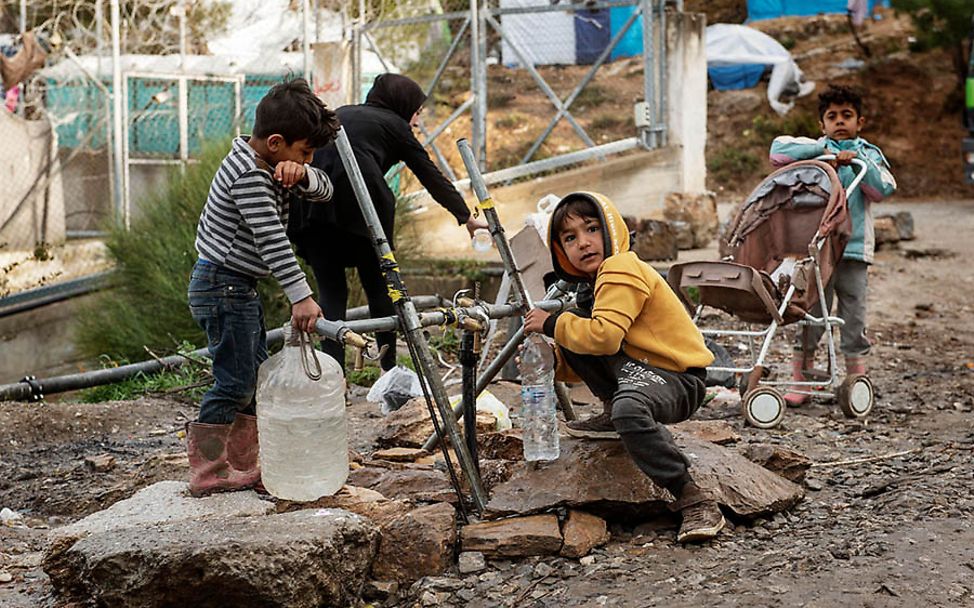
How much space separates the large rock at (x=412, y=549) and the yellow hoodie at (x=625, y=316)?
0.76m

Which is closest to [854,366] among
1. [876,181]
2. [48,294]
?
[876,181]

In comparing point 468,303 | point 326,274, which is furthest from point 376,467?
point 326,274

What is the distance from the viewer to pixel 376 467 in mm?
4621

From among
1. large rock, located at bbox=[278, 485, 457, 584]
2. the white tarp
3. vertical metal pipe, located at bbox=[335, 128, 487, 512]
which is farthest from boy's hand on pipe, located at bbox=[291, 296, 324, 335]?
the white tarp

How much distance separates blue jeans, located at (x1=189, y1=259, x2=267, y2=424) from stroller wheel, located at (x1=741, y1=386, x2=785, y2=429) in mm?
2882

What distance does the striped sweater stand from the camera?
12.8 feet

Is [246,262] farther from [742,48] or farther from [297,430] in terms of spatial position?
[742,48]

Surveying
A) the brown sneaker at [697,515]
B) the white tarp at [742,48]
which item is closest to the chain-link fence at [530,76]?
the white tarp at [742,48]

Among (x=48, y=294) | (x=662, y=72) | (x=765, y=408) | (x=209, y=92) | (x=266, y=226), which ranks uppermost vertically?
(x=662, y=72)

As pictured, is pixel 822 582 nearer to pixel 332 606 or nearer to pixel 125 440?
pixel 332 606

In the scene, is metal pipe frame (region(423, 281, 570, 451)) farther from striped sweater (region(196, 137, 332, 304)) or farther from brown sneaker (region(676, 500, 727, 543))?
brown sneaker (region(676, 500, 727, 543))

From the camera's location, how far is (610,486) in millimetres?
4051

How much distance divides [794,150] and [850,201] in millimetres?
430

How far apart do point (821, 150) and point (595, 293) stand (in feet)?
10.6
